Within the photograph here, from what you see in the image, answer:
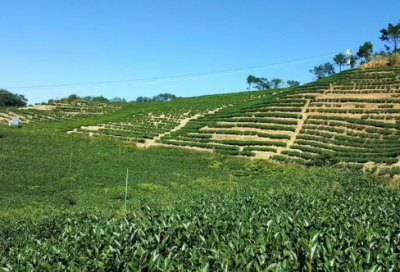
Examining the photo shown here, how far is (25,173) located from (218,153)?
1959 cm

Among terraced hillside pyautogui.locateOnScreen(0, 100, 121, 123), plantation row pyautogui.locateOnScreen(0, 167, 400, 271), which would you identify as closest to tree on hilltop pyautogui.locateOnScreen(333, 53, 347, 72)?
terraced hillside pyautogui.locateOnScreen(0, 100, 121, 123)

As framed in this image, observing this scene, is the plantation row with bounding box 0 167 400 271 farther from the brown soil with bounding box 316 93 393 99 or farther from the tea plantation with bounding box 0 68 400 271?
the brown soil with bounding box 316 93 393 99

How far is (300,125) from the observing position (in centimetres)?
4338

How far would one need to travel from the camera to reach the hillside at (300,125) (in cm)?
3672

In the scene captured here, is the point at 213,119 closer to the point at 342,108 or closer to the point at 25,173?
the point at 342,108

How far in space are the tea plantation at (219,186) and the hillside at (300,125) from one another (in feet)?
0.55

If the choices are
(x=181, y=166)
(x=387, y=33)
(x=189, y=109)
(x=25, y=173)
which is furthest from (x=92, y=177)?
(x=387, y=33)

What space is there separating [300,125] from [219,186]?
71.9 ft

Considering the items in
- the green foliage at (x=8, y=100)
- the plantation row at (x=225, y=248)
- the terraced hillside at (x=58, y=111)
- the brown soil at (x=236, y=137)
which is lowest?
the brown soil at (x=236, y=137)

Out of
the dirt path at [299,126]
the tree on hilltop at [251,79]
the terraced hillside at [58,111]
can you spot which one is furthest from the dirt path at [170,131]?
the tree on hilltop at [251,79]

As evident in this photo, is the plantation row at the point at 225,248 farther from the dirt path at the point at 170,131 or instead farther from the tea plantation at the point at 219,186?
the dirt path at the point at 170,131

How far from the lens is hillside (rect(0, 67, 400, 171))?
120ft

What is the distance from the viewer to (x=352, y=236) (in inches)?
250

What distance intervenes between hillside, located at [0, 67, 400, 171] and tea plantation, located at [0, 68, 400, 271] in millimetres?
167
